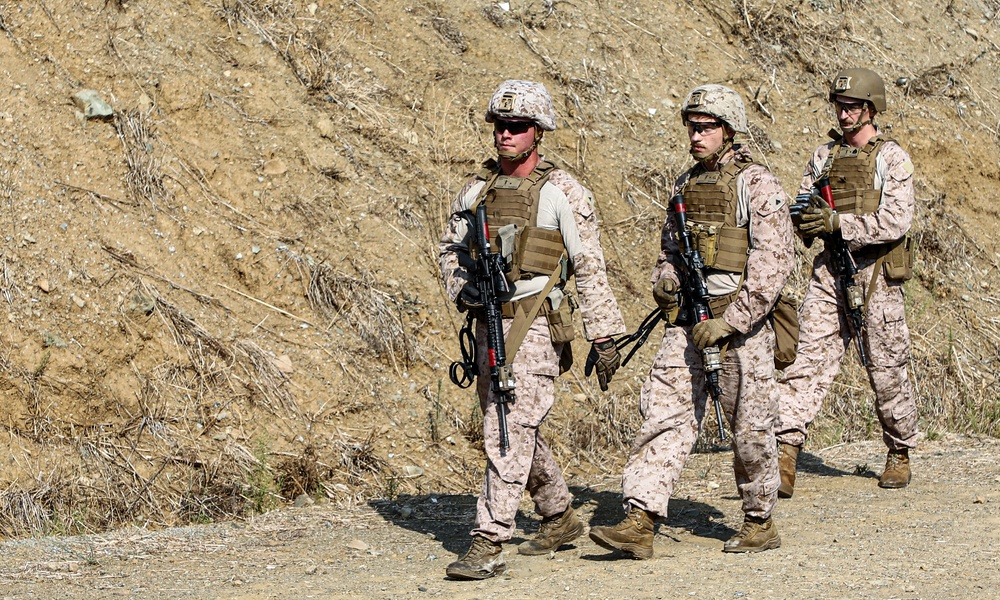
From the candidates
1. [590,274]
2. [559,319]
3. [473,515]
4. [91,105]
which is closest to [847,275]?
[590,274]

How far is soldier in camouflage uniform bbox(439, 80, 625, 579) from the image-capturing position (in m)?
5.49

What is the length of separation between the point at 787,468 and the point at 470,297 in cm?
241

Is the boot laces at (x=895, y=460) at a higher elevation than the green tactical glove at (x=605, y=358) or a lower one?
lower

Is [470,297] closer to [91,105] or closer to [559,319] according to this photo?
[559,319]

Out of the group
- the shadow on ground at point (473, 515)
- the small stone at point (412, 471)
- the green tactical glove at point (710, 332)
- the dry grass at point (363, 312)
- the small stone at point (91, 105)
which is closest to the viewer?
the green tactical glove at point (710, 332)

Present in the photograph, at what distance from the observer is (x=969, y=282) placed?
38.1ft

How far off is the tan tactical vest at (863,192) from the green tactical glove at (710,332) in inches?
79.1

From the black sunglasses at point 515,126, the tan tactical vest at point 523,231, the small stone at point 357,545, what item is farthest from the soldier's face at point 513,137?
the small stone at point 357,545

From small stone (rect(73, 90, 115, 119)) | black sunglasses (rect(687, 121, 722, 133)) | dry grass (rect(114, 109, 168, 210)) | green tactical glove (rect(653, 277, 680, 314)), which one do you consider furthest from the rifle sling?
small stone (rect(73, 90, 115, 119))

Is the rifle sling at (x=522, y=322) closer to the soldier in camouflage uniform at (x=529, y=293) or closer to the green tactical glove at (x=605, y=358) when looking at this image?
the soldier in camouflage uniform at (x=529, y=293)

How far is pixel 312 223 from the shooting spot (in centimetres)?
920

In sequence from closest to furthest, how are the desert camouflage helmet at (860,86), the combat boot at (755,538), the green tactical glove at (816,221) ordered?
1. the combat boot at (755,538)
2. the green tactical glove at (816,221)
3. the desert camouflage helmet at (860,86)

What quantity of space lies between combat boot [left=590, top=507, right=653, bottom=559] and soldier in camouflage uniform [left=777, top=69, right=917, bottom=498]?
1.67 m

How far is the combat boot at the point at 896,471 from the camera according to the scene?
7234 mm
